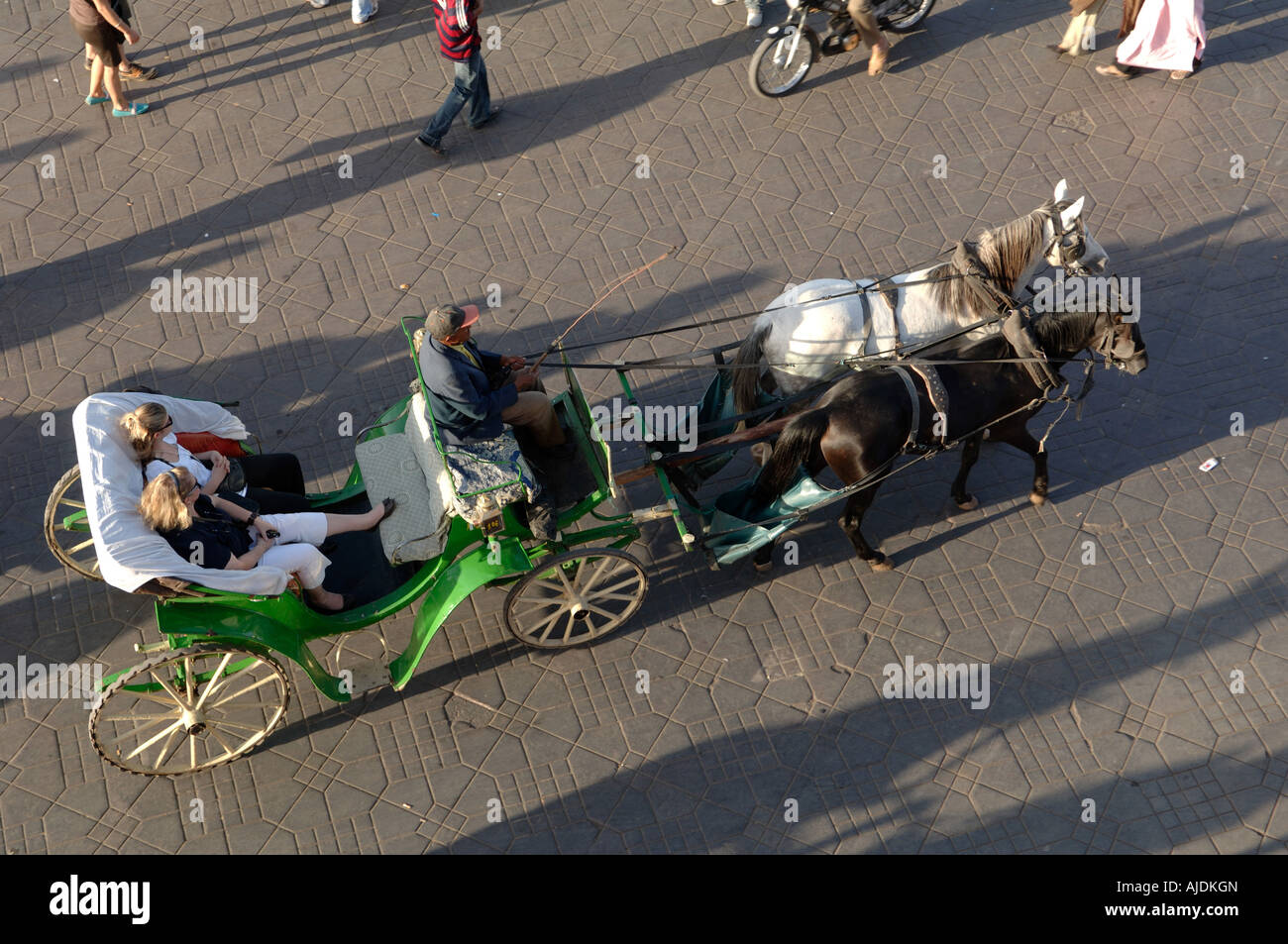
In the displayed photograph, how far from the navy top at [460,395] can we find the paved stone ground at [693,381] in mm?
1657

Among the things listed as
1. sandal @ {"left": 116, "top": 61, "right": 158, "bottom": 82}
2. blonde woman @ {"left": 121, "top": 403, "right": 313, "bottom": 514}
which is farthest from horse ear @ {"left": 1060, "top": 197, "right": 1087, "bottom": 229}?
sandal @ {"left": 116, "top": 61, "right": 158, "bottom": 82}

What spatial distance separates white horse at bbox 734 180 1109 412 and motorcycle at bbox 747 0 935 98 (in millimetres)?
3866

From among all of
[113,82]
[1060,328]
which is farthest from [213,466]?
[113,82]

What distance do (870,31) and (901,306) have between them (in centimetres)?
433

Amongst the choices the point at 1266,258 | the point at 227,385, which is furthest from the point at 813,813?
the point at 1266,258

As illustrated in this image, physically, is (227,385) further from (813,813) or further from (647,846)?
(813,813)

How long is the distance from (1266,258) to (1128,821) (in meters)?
4.90

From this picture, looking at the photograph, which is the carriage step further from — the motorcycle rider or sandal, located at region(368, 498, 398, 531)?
the motorcycle rider

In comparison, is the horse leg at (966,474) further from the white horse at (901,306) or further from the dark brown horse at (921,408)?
the white horse at (901,306)

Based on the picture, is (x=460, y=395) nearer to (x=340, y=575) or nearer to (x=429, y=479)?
(x=429, y=479)

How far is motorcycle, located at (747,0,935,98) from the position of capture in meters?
9.37

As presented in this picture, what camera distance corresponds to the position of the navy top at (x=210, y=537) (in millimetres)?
5105
